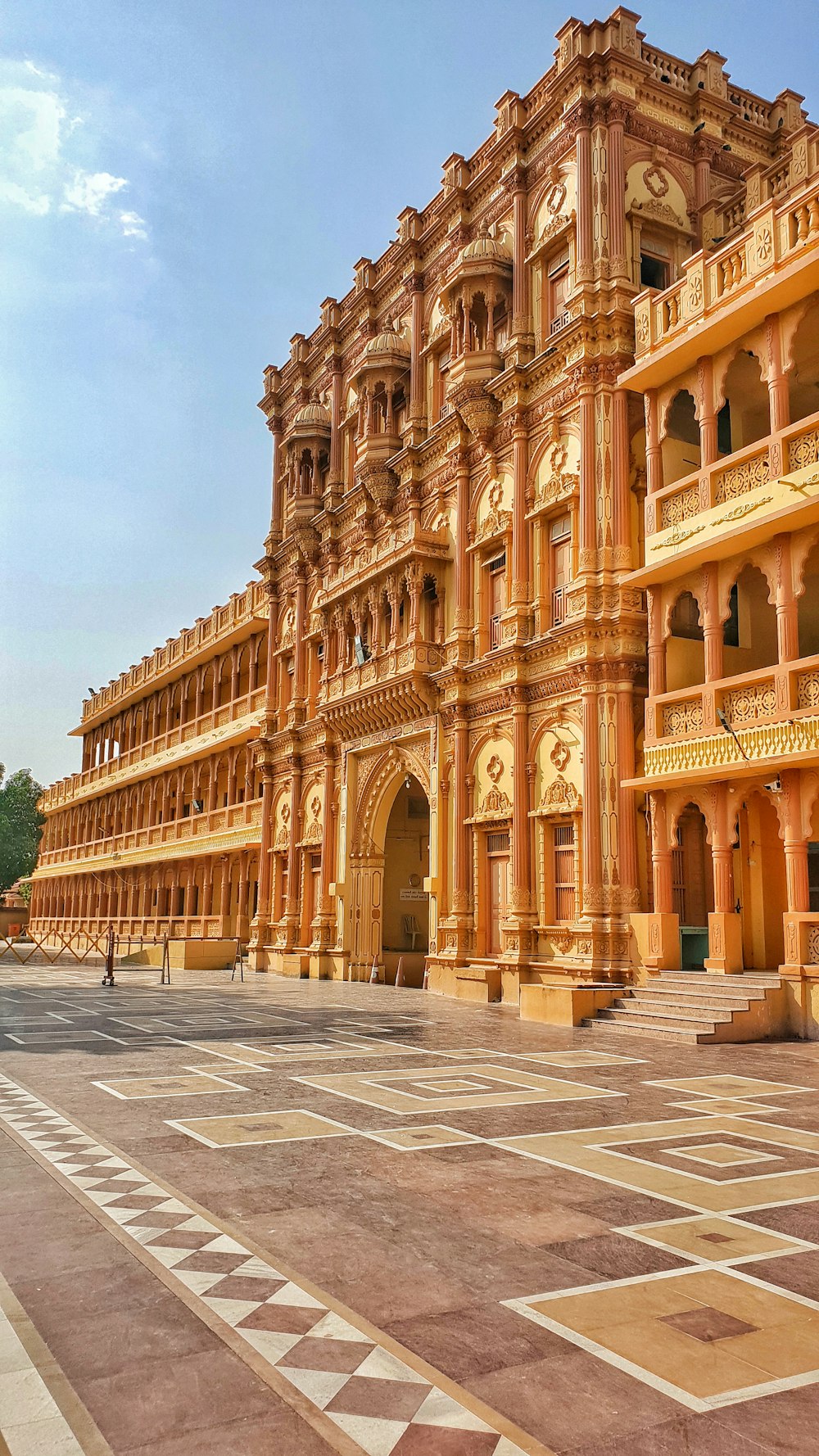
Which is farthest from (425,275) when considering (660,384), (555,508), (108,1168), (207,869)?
(108,1168)

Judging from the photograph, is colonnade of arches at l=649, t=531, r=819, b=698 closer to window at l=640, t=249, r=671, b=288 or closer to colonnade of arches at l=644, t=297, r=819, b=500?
colonnade of arches at l=644, t=297, r=819, b=500

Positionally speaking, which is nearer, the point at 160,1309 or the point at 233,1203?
the point at 160,1309

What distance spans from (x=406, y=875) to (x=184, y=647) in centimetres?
2134

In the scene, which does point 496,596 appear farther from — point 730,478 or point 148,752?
point 148,752

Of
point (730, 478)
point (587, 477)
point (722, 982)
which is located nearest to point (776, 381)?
point (730, 478)

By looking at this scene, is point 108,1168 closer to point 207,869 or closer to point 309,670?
point 309,670

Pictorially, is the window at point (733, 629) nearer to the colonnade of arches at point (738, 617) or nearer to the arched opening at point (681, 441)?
the colonnade of arches at point (738, 617)

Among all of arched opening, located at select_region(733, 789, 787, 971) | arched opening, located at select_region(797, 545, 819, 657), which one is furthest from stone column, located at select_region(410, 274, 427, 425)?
arched opening, located at select_region(733, 789, 787, 971)

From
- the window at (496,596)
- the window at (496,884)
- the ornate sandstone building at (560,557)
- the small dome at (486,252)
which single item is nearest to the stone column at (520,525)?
the ornate sandstone building at (560,557)

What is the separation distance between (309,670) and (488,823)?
42.2 feet

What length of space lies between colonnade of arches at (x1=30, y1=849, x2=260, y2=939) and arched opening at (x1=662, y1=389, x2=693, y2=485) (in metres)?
23.8

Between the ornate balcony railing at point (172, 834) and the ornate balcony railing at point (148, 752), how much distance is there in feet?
9.30

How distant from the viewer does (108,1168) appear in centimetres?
696

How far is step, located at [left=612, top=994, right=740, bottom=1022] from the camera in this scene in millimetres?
14945
